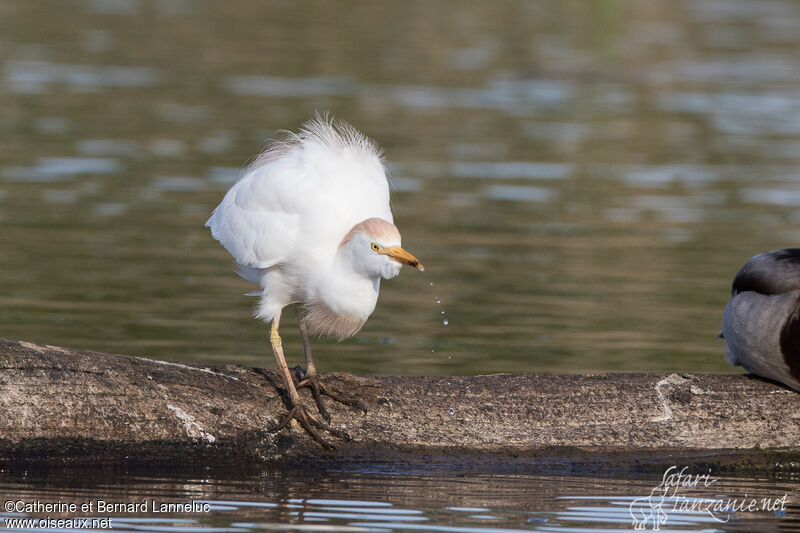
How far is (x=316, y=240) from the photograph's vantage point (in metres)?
8.14

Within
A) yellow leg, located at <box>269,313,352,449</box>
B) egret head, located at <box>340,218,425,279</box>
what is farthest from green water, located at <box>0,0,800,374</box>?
egret head, located at <box>340,218,425,279</box>

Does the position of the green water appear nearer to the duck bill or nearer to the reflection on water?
the reflection on water

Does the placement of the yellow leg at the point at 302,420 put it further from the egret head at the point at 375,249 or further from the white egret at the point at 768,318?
the white egret at the point at 768,318

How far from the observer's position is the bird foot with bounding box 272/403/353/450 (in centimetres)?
805

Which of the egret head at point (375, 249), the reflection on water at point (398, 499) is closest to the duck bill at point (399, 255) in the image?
the egret head at point (375, 249)

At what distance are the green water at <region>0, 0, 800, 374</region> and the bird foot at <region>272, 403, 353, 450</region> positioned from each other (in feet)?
11.5

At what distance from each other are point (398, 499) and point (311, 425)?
2.33 feet

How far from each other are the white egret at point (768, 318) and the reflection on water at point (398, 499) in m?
0.71

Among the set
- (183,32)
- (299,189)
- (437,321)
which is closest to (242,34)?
(183,32)

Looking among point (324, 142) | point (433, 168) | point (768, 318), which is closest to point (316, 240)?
A: point (324, 142)

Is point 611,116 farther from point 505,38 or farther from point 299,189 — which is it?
point 299,189

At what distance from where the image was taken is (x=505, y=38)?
1454 inches

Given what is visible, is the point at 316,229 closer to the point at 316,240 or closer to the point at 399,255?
the point at 316,240

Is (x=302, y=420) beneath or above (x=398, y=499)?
above
